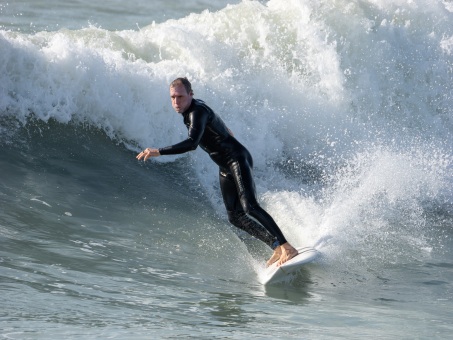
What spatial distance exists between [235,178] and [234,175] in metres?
0.03

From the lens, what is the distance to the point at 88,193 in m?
9.17

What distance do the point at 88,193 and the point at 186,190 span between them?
1.51 meters

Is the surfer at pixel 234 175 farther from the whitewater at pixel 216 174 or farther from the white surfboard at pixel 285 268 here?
the whitewater at pixel 216 174

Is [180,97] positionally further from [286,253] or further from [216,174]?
[216,174]

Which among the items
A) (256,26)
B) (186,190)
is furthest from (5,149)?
(256,26)

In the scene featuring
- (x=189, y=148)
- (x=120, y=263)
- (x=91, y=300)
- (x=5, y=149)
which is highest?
(x=5, y=149)

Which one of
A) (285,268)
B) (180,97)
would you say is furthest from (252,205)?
(180,97)

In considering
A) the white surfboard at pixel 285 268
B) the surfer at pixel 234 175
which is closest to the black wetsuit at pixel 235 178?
Answer: the surfer at pixel 234 175

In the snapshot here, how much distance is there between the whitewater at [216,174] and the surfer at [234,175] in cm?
33

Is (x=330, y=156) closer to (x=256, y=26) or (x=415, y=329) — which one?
(x=256, y=26)

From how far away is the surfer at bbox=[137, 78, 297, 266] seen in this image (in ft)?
22.6

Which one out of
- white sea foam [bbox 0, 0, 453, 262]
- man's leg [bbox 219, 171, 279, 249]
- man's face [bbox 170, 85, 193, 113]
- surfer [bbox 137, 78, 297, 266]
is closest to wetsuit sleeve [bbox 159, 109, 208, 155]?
surfer [bbox 137, 78, 297, 266]

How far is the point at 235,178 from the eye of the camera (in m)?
7.23

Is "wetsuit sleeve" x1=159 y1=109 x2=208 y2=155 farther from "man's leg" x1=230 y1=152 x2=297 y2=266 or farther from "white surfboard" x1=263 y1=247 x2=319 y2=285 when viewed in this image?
"white surfboard" x1=263 y1=247 x2=319 y2=285
